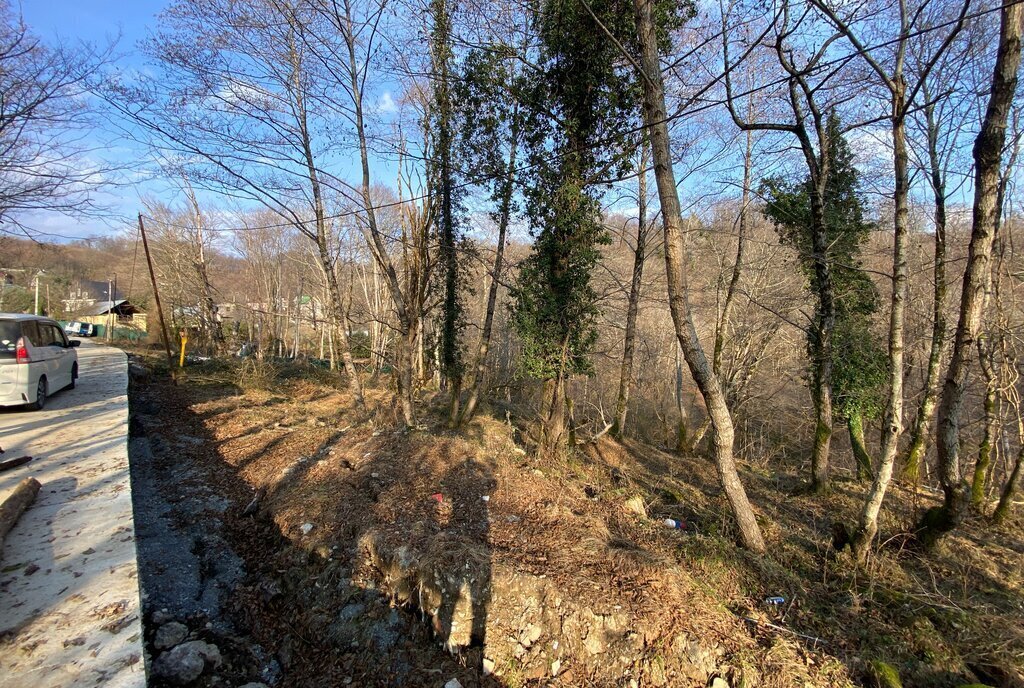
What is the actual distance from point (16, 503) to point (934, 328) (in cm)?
1100

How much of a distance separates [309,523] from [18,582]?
7.48 ft

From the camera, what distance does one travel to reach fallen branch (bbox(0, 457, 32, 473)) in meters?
4.72

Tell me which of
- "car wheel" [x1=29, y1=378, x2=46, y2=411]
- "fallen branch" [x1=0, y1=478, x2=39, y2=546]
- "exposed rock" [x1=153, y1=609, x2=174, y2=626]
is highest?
"car wheel" [x1=29, y1=378, x2=46, y2=411]

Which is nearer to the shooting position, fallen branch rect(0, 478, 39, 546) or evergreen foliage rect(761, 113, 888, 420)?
→ fallen branch rect(0, 478, 39, 546)

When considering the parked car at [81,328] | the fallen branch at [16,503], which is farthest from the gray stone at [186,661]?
the parked car at [81,328]

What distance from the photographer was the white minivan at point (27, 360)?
681 centimetres

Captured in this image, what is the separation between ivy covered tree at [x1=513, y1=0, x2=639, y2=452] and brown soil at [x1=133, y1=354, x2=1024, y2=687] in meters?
2.12

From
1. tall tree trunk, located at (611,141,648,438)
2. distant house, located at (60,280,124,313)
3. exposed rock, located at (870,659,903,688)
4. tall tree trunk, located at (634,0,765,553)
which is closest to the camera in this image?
exposed rock, located at (870,659,903,688)

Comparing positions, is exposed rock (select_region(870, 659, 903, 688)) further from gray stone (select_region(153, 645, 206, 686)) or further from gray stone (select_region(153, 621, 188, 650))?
gray stone (select_region(153, 621, 188, 650))

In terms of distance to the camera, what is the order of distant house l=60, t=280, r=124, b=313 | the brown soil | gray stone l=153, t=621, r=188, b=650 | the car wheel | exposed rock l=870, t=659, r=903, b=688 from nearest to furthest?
exposed rock l=870, t=659, r=903, b=688 → gray stone l=153, t=621, r=188, b=650 → the brown soil → the car wheel → distant house l=60, t=280, r=124, b=313

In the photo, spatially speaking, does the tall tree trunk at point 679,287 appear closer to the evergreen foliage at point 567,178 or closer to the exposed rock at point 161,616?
the evergreen foliage at point 567,178

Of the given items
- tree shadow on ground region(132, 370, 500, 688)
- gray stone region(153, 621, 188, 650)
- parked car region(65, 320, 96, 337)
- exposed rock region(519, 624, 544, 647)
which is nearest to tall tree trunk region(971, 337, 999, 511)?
exposed rock region(519, 624, 544, 647)

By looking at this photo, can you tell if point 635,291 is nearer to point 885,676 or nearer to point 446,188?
point 446,188

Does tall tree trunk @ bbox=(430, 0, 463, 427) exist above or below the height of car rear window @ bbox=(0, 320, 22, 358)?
above
